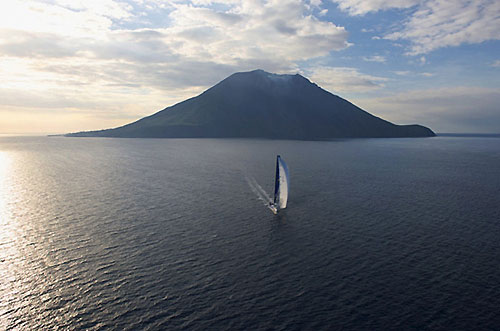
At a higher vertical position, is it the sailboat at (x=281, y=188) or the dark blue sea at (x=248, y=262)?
the sailboat at (x=281, y=188)

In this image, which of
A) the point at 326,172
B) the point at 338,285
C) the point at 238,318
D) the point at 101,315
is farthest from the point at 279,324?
the point at 326,172

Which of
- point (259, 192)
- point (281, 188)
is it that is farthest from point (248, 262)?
point (259, 192)

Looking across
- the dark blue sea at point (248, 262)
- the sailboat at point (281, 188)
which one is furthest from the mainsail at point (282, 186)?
the dark blue sea at point (248, 262)

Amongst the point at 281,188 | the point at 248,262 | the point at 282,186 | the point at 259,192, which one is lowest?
the point at 248,262

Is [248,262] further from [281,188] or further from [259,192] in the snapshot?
[259,192]

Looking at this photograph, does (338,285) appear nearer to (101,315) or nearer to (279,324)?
(279,324)

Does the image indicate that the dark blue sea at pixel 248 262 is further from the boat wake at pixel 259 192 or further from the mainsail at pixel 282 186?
the mainsail at pixel 282 186
